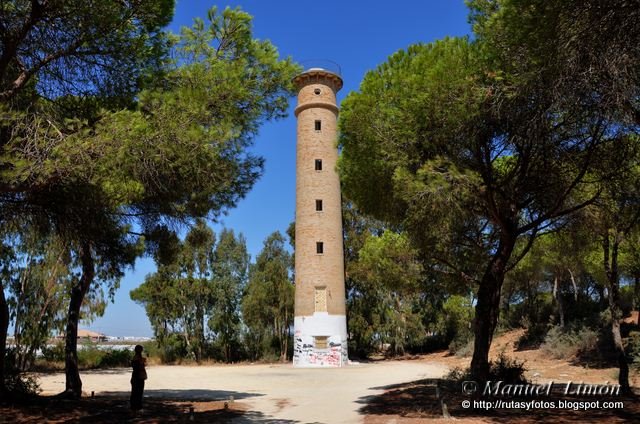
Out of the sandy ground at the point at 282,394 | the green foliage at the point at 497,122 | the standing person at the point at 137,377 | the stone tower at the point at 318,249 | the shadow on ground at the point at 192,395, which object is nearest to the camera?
the green foliage at the point at 497,122

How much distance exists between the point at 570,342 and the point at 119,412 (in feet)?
73.5

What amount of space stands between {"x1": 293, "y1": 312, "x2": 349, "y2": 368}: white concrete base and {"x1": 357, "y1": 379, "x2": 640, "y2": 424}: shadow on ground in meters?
16.7

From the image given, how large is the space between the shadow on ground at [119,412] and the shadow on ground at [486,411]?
2.53 metres

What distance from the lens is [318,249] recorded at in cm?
3125

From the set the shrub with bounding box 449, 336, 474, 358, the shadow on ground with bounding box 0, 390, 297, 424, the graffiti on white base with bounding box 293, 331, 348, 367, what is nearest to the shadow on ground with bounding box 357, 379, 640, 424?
the shadow on ground with bounding box 0, 390, 297, 424

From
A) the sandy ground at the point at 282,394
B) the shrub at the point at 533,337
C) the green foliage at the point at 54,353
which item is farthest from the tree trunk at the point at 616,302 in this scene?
the green foliage at the point at 54,353

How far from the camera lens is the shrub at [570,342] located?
24.2 m

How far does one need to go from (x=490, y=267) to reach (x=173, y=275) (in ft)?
101

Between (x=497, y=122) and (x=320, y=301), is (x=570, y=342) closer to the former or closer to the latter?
(x=320, y=301)

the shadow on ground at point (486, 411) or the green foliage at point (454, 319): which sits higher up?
the green foliage at point (454, 319)

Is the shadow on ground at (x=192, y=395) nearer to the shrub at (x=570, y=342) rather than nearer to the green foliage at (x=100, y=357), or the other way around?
the green foliage at (x=100, y=357)

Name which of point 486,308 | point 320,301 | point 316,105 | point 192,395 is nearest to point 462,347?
point 320,301

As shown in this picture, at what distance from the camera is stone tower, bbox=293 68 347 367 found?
30.5 meters

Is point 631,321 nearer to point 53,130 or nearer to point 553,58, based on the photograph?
point 553,58
